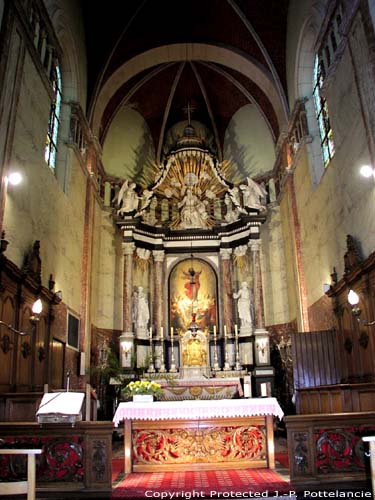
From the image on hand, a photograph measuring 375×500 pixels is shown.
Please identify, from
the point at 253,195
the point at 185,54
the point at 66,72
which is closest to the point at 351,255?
the point at 253,195

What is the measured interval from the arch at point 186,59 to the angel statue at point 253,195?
213cm

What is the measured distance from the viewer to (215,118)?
2003 centimetres

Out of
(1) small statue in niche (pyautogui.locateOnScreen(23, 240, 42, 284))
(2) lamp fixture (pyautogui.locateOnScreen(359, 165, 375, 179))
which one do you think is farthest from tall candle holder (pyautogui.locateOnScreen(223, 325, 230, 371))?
(2) lamp fixture (pyautogui.locateOnScreen(359, 165, 375, 179))

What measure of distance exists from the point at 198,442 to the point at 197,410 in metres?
0.57

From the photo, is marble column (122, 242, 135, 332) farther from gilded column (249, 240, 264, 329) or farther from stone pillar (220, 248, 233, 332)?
gilded column (249, 240, 264, 329)

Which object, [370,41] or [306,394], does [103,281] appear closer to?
[306,394]

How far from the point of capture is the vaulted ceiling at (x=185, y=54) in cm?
1545

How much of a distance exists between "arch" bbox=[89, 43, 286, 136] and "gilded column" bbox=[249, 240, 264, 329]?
4.07 meters

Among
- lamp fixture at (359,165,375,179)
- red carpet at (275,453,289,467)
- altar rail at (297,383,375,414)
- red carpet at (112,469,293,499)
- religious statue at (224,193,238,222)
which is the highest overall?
religious statue at (224,193,238,222)

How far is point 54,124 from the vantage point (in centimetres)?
1270

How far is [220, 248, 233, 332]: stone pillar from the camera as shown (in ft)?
53.7

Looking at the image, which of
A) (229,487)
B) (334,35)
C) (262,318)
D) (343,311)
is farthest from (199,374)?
(334,35)

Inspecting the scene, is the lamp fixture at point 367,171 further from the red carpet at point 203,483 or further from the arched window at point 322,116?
the red carpet at point 203,483

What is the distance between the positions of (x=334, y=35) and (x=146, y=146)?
395 inches
